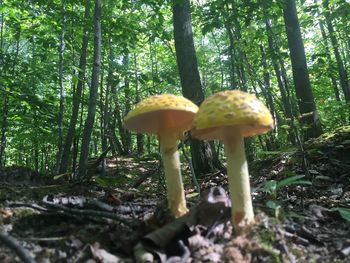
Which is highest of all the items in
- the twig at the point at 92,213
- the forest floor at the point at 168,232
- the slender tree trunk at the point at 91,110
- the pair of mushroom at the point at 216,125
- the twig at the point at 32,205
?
the slender tree trunk at the point at 91,110

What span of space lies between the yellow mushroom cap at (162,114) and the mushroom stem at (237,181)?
0.38m

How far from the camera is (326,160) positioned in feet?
16.6

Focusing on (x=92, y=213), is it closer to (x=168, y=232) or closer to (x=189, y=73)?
(x=168, y=232)

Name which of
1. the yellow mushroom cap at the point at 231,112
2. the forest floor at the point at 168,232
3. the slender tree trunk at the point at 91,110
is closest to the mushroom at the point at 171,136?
the forest floor at the point at 168,232

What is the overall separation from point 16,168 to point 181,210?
3.45 m

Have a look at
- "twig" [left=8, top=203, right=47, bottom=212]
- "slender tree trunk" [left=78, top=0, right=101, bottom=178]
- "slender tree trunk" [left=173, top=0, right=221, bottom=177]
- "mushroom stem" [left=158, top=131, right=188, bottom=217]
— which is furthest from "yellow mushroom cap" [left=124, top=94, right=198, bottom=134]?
"slender tree trunk" [left=173, top=0, right=221, bottom=177]

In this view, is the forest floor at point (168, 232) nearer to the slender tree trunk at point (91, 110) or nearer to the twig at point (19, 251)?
the twig at point (19, 251)

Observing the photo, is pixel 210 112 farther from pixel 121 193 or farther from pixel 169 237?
pixel 121 193

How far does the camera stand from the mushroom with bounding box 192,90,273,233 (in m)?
2.15

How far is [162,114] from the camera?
2668mm

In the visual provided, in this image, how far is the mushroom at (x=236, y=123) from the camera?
2.15m

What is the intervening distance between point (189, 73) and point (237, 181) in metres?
4.52

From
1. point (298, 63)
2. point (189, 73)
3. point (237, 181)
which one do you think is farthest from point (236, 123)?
point (298, 63)

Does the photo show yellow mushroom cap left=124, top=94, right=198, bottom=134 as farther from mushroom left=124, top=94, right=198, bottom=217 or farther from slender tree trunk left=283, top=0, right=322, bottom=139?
slender tree trunk left=283, top=0, right=322, bottom=139
